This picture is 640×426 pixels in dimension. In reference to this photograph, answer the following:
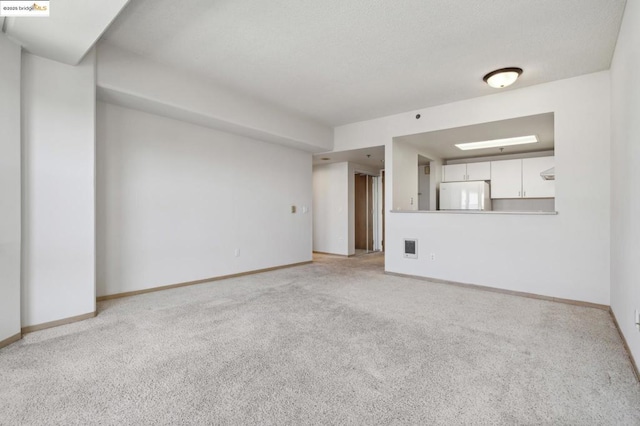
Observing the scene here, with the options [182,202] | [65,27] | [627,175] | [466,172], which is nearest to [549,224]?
[627,175]

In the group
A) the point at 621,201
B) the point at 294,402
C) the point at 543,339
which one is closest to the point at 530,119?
the point at 621,201

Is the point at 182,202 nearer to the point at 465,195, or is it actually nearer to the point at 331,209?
the point at 331,209

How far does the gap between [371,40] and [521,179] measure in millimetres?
4681

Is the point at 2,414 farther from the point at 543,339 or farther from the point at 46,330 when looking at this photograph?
the point at 543,339

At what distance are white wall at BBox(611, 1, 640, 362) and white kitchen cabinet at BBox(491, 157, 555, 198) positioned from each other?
2.96m

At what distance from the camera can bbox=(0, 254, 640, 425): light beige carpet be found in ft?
5.33

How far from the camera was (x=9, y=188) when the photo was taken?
2.47 meters

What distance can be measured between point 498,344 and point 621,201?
161cm

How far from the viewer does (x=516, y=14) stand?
255 centimetres

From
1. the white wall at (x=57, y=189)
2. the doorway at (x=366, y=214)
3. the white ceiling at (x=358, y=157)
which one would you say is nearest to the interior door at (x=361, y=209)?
the doorway at (x=366, y=214)

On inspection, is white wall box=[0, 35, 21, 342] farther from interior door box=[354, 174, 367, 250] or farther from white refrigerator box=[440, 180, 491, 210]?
white refrigerator box=[440, 180, 491, 210]

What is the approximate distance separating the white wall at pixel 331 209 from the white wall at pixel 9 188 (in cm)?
556

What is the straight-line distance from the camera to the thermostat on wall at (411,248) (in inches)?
195

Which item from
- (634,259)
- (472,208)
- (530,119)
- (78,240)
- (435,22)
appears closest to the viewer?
(634,259)
